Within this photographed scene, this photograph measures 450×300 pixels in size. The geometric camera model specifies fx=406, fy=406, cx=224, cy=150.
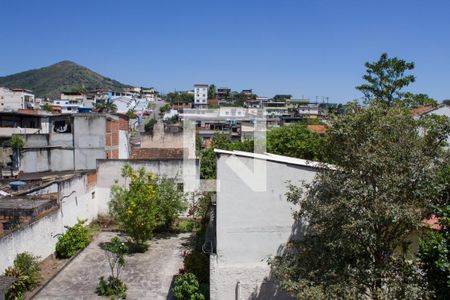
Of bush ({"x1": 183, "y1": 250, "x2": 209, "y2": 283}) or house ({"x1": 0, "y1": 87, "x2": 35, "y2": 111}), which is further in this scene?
house ({"x1": 0, "y1": 87, "x2": 35, "y2": 111})

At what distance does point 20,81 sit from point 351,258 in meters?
214

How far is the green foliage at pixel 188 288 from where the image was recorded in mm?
10930

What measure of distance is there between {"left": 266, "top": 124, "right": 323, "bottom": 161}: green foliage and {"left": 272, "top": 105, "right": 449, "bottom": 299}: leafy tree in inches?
623

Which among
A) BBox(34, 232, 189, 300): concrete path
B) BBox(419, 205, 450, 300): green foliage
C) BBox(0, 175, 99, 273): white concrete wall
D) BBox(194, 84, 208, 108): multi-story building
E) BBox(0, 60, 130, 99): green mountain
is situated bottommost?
BBox(34, 232, 189, 300): concrete path

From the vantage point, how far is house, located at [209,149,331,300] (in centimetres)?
Answer: 1002

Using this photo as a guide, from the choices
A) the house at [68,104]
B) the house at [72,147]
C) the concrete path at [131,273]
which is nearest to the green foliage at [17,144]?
the house at [72,147]

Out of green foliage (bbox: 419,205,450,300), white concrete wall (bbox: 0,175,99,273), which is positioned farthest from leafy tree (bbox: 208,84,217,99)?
green foliage (bbox: 419,205,450,300)

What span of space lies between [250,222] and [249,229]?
7.1 inches

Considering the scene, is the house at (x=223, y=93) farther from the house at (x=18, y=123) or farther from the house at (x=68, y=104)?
the house at (x=18, y=123)

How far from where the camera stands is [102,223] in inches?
799

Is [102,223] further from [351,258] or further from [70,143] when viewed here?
[351,258]

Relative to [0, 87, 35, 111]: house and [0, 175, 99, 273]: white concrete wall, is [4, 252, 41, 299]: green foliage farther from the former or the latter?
[0, 87, 35, 111]: house

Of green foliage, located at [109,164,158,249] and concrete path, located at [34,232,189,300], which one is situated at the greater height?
green foliage, located at [109,164,158,249]

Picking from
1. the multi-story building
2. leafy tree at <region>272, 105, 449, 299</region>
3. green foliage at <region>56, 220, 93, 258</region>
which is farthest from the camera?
the multi-story building
